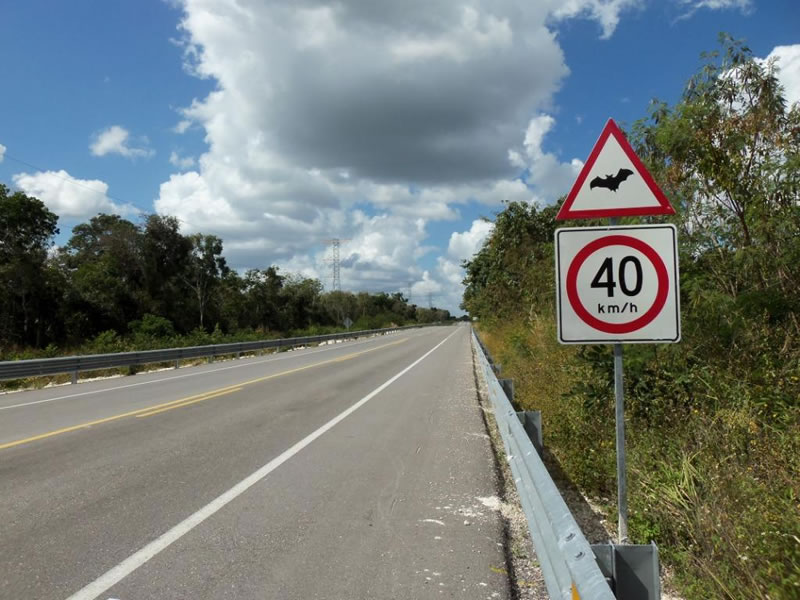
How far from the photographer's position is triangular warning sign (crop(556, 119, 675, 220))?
164 inches

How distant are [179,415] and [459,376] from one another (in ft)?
32.0

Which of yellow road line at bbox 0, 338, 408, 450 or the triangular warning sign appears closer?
the triangular warning sign

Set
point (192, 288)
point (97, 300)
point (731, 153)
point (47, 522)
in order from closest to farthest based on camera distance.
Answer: point (47, 522) → point (731, 153) → point (97, 300) → point (192, 288)

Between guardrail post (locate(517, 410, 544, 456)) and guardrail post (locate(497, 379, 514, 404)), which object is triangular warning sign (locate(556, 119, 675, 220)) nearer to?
guardrail post (locate(517, 410, 544, 456))

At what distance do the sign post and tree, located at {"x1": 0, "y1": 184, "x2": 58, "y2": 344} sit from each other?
125 ft

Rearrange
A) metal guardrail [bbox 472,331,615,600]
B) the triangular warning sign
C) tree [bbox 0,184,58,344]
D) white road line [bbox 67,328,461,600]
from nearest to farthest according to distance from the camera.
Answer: metal guardrail [bbox 472,331,615,600]
white road line [bbox 67,328,461,600]
the triangular warning sign
tree [bbox 0,184,58,344]

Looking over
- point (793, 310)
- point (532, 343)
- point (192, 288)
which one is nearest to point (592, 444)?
→ point (793, 310)

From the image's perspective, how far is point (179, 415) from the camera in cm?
1058

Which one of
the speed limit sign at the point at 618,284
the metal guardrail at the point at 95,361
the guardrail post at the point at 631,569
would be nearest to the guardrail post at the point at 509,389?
the speed limit sign at the point at 618,284

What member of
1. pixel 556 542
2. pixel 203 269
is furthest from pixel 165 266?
pixel 556 542

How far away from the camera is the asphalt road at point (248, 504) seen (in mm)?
3941

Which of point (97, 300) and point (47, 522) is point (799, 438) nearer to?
point (47, 522)

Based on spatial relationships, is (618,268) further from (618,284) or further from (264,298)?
(264,298)

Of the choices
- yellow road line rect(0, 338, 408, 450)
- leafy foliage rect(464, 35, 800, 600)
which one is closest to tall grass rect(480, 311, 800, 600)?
leafy foliage rect(464, 35, 800, 600)
